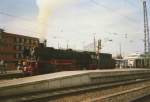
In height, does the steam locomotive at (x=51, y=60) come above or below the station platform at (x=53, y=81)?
above

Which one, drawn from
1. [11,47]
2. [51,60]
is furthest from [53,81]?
[11,47]

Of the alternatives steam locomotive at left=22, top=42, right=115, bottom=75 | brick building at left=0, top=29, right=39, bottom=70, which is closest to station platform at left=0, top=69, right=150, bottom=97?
steam locomotive at left=22, top=42, right=115, bottom=75

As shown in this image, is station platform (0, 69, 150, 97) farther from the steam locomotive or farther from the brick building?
the brick building

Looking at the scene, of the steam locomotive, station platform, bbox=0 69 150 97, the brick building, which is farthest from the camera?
the brick building

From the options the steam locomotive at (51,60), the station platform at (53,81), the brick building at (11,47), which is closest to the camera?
the station platform at (53,81)

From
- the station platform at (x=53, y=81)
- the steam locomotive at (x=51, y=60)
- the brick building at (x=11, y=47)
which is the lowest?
the station platform at (x=53, y=81)

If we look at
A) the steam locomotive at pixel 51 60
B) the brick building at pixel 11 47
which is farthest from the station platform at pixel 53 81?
the brick building at pixel 11 47

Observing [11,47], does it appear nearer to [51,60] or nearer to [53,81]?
[51,60]

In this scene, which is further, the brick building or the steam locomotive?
the brick building

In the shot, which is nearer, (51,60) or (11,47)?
(51,60)

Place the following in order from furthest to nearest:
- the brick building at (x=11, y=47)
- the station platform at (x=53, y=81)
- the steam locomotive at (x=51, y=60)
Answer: the brick building at (x=11, y=47) < the steam locomotive at (x=51, y=60) < the station platform at (x=53, y=81)

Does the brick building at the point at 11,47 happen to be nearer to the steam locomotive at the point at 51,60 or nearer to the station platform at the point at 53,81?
the steam locomotive at the point at 51,60

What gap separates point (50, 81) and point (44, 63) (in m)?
10.5

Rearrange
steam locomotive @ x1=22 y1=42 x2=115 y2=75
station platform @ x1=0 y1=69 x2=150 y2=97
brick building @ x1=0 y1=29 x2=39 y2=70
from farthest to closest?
1. brick building @ x1=0 y1=29 x2=39 y2=70
2. steam locomotive @ x1=22 y1=42 x2=115 y2=75
3. station platform @ x1=0 y1=69 x2=150 y2=97
